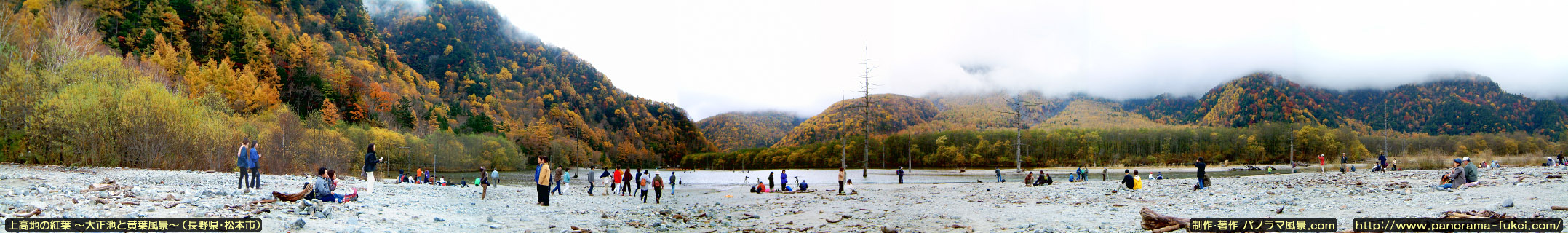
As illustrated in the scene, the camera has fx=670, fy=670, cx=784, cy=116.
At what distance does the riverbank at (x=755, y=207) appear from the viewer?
1021 cm

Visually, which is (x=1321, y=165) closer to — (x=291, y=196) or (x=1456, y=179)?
(x=1456, y=179)

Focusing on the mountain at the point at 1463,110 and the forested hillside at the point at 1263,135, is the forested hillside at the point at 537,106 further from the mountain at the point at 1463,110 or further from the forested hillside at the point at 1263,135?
the mountain at the point at 1463,110

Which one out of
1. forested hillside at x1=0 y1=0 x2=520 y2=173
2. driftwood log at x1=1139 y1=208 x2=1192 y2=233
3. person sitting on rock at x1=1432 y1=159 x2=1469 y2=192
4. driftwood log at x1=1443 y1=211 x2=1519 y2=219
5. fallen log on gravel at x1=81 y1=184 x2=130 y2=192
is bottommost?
driftwood log at x1=1139 y1=208 x2=1192 y2=233

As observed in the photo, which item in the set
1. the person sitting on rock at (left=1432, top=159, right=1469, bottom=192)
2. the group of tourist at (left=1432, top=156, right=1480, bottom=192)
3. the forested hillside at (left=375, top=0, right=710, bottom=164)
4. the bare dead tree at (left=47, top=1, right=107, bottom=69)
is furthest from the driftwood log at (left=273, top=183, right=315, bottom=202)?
the forested hillside at (left=375, top=0, right=710, bottom=164)

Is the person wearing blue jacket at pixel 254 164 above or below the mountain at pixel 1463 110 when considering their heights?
below

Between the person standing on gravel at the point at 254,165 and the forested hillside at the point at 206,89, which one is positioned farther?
the forested hillside at the point at 206,89

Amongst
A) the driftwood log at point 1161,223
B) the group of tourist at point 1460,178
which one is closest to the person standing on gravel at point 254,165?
the driftwood log at point 1161,223

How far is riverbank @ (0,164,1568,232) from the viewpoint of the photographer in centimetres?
1021

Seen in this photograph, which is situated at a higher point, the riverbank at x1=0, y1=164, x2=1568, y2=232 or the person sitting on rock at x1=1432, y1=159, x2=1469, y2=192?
the person sitting on rock at x1=1432, y1=159, x2=1469, y2=192

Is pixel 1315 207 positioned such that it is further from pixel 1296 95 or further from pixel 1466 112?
pixel 1296 95

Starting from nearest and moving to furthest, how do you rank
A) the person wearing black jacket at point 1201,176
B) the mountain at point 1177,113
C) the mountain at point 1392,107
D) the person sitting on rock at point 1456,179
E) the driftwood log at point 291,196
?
the driftwood log at point 291,196 → the person sitting on rock at point 1456,179 → the person wearing black jacket at point 1201,176 → the mountain at point 1392,107 → the mountain at point 1177,113

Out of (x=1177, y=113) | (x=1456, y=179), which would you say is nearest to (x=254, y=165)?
(x=1456, y=179)

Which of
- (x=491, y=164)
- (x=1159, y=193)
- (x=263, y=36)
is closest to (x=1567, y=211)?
(x=1159, y=193)

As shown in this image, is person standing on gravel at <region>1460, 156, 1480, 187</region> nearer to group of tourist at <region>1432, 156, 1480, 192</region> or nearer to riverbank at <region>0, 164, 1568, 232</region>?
group of tourist at <region>1432, 156, 1480, 192</region>
